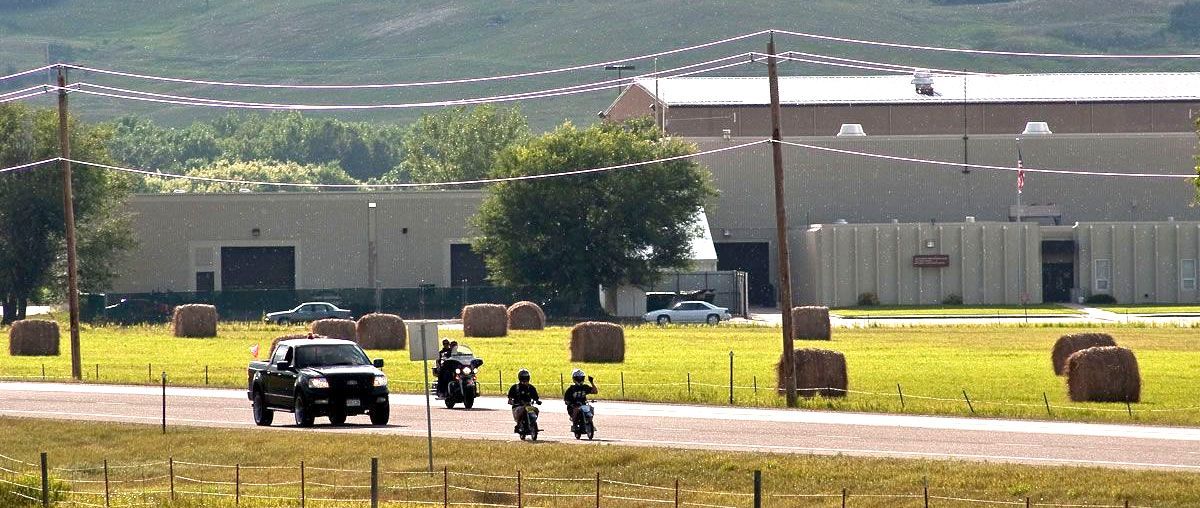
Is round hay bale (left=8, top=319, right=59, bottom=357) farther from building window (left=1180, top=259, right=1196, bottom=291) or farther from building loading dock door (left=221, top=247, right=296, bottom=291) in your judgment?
building window (left=1180, top=259, right=1196, bottom=291)

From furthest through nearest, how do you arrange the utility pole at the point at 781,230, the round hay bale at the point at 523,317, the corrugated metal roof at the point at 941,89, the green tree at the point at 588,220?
the corrugated metal roof at the point at 941,89, the green tree at the point at 588,220, the round hay bale at the point at 523,317, the utility pole at the point at 781,230

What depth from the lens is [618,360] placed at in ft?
186

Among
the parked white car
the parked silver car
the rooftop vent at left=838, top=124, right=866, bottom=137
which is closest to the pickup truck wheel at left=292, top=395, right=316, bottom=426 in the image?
the parked white car

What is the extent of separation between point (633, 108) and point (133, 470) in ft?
323

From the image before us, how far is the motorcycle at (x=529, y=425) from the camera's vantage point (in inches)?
1344

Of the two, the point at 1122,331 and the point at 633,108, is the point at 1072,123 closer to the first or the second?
the point at 633,108

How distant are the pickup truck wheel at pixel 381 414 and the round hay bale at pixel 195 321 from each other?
38.7m

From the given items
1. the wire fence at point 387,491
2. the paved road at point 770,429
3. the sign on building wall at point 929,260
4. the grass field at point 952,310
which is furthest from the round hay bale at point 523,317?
Answer: the wire fence at point 387,491

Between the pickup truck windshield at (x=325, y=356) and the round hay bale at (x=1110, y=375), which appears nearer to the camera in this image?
the pickup truck windshield at (x=325, y=356)

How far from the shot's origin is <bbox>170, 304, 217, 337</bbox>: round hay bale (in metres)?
75.6

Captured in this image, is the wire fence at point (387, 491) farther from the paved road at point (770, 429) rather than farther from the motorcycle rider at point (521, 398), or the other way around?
the paved road at point (770, 429)

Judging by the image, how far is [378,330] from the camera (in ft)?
217

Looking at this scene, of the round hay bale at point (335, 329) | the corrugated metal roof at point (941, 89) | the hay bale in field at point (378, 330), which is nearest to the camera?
the round hay bale at point (335, 329)

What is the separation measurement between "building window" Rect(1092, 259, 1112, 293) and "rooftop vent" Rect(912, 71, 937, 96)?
1800 centimetres
